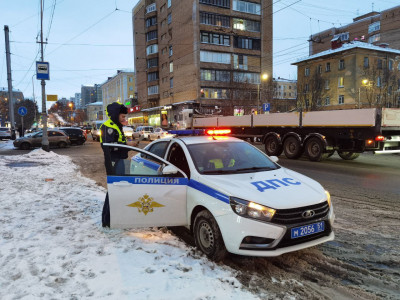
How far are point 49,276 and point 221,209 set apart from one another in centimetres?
203

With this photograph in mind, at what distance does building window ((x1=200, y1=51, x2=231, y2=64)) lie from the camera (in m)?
45.3

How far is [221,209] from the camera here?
3.41m

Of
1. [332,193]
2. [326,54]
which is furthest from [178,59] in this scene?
[332,193]

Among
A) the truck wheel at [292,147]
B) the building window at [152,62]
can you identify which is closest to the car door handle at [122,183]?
the truck wheel at [292,147]

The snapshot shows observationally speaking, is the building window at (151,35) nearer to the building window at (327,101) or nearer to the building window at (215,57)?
the building window at (215,57)

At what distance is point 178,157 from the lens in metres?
4.67

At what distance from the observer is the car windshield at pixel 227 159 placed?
421 cm

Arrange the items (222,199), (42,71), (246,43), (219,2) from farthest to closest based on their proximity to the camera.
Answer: (246,43), (219,2), (42,71), (222,199)

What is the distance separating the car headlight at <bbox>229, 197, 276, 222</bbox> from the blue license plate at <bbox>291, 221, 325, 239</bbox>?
333mm

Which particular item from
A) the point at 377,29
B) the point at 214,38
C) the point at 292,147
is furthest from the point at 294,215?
the point at 377,29

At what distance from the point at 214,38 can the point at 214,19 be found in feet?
9.54

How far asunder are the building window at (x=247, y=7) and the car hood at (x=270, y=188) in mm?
48893

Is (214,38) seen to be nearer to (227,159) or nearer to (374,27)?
(374,27)

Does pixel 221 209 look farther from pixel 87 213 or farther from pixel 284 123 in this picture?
pixel 284 123
